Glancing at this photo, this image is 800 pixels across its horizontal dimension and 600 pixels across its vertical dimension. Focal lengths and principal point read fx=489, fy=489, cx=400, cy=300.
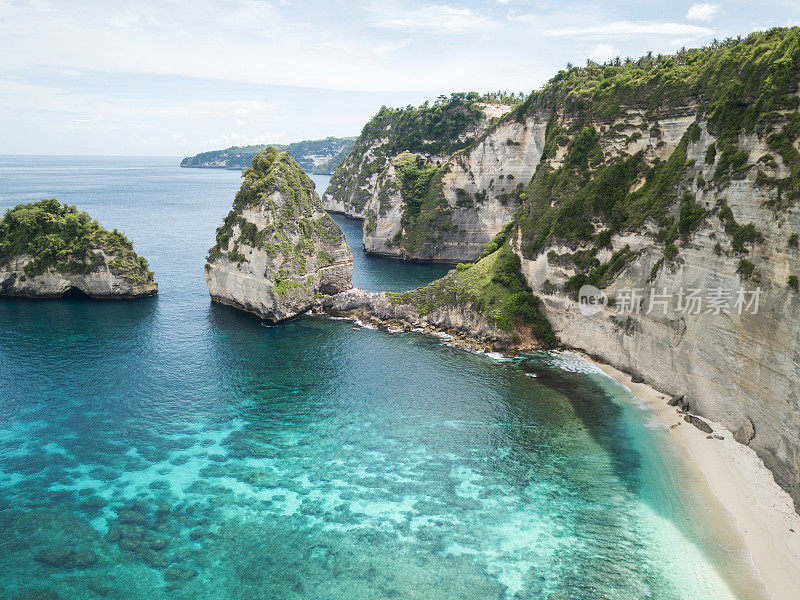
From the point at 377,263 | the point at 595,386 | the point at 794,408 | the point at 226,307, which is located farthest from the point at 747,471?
the point at 377,263

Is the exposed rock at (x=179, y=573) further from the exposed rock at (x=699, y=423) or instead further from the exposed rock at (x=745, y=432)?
the exposed rock at (x=745, y=432)

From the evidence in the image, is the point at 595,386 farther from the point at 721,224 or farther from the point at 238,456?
the point at 238,456

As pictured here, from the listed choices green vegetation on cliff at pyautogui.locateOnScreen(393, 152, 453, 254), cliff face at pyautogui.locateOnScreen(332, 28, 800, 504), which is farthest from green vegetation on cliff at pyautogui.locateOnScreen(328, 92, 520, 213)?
cliff face at pyautogui.locateOnScreen(332, 28, 800, 504)

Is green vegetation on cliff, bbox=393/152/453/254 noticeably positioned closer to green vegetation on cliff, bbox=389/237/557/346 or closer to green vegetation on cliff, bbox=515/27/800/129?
green vegetation on cliff, bbox=389/237/557/346

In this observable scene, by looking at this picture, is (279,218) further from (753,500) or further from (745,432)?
(753,500)

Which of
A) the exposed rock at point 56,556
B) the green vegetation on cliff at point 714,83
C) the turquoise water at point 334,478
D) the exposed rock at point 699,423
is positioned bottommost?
the exposed rock at point 56,556

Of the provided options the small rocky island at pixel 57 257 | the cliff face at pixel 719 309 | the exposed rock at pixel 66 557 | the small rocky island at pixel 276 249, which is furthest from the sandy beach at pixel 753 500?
the small rocky island at pixel 57 257

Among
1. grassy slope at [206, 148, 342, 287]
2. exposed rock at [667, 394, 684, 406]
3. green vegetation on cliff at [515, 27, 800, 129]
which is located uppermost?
green vegetation on cliff at [515, 27, 800, 129]
